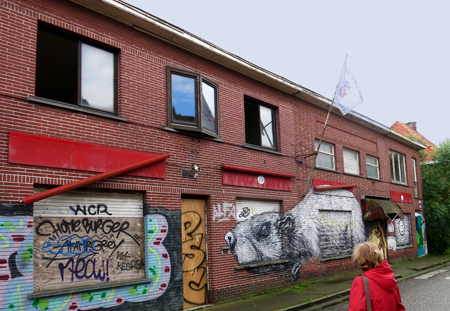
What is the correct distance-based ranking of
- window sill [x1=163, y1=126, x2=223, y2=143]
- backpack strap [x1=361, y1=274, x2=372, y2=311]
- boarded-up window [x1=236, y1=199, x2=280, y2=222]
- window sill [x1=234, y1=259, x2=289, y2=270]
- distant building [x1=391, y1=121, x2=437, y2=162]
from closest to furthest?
backpack strap [x1=361, y1=274, x2=372, y2=311]
window sill [x1=163, y1=126, x2=223, y2=143]
window sill [x1=234, y1=259, x2=289, y2=270]
boarded-up window [x1=236, y1=199, x2=280, y2=222]
distant building [x1=391, y1=121, x2=437, y2=162]

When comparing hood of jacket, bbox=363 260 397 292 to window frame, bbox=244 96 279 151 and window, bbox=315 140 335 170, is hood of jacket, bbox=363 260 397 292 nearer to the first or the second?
window frame, bbox=244 96 279 151

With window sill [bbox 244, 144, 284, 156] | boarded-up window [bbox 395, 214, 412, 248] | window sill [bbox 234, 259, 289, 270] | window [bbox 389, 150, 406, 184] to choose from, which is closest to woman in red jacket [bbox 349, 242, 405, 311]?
window sill [bbox 234, 259, 289, 270]

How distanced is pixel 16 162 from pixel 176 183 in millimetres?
3633

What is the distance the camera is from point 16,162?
693 cm

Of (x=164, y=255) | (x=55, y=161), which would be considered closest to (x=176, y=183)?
(x=164, y=255)

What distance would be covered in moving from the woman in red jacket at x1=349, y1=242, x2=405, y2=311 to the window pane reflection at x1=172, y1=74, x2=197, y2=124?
693cm

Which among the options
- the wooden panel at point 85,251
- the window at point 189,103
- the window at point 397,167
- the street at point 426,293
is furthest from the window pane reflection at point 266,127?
the window at point 397,167

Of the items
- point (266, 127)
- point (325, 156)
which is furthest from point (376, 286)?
point (325, 156)

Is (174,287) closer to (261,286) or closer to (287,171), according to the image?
(261,286)

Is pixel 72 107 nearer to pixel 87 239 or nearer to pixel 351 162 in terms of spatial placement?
pixel 87 239

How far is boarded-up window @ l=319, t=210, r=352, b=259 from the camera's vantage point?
47.9 feet

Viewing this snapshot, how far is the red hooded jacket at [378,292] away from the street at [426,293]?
20.8 feet

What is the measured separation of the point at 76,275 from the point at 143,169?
248cm

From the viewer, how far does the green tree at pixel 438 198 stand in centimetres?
2395
